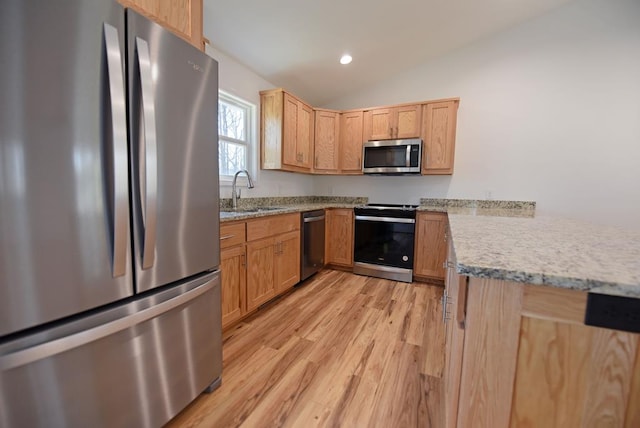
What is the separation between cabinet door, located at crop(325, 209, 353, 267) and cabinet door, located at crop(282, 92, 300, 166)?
Answer: 86 centimetres

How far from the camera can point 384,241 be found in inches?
131

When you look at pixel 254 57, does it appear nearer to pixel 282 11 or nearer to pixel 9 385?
pixel 282 11

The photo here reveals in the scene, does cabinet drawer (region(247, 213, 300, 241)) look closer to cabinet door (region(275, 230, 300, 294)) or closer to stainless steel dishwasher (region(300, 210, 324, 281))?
cabinet door (region(275, 230, 300, 294))

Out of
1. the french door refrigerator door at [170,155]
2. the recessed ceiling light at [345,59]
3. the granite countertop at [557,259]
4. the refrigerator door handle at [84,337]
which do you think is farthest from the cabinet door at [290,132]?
the granite countertop at [557,259]

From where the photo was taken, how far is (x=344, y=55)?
3061mm

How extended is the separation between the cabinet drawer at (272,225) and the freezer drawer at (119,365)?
779mm

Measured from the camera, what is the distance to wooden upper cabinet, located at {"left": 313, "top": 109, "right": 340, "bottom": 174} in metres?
3.72

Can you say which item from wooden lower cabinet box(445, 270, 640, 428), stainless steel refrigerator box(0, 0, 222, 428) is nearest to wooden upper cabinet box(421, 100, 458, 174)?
stainless steel refrigerator box(0, 0, 222, 428)

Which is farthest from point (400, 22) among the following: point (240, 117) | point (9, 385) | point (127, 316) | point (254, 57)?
point (9, 385)

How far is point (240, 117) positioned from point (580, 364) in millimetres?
3209

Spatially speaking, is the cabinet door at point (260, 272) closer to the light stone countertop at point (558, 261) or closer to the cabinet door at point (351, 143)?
the light stone countertop at point (558, 261)

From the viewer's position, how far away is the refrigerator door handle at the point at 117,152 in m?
0.90

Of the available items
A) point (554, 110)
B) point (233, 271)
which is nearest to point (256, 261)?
point (233, 271)

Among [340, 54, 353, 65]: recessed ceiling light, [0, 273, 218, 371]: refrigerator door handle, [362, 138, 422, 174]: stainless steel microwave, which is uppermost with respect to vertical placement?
[340, 54, 353, 65]: recessed ceiling light
